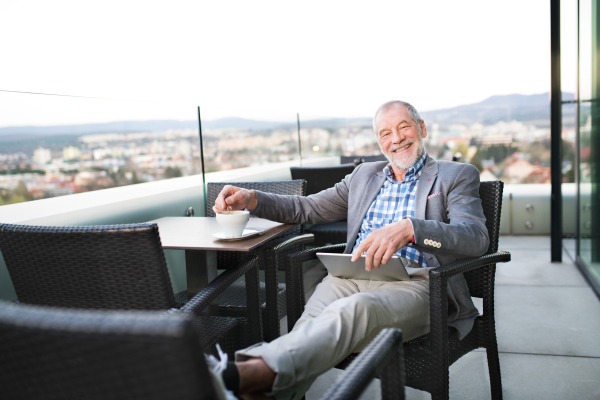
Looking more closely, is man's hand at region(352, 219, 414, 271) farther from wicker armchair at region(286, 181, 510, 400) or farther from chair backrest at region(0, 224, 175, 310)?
chair backrest at region(0, 224, 175, 310)

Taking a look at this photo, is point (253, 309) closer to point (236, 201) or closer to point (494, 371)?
point (236, 201)

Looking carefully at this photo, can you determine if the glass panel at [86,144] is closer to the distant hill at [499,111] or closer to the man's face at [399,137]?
the man's face at [399,137]

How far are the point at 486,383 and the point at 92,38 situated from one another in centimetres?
394

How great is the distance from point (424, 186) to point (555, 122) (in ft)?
8.39

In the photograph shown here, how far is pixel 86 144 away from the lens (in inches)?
93.4

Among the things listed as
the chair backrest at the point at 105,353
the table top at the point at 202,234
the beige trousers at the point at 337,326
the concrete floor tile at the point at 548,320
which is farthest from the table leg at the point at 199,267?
the concrete floor tile at the point at 548,320

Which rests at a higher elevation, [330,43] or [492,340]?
[330,43]

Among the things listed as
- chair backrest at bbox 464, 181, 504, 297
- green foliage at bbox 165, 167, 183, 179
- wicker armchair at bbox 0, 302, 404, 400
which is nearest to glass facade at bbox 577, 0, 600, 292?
chair backrest at bbox 464, 181, 504, 297

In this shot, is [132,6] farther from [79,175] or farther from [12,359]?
[12,359]

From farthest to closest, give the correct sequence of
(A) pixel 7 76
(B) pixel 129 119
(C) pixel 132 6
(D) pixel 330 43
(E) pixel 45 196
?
(D) pixel 330 43 < (C) pixel 132 6 < (A) pixel 7 76 < (B) pixel 129 119 < (E) pixel 45 196

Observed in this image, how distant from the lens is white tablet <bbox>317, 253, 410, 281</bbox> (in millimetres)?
1751

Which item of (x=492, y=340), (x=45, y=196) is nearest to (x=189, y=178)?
Answer: (x=45, y=196)

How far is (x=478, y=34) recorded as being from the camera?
5969mm

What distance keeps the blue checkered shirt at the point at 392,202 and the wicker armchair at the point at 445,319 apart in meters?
0.17
